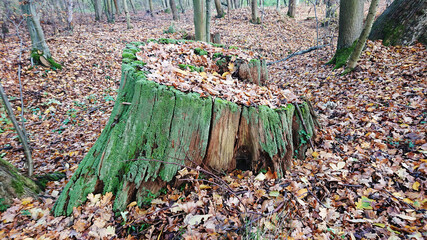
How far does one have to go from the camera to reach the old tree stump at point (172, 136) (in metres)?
2.34

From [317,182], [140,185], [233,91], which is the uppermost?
[233,91]

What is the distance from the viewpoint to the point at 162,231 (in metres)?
2.15

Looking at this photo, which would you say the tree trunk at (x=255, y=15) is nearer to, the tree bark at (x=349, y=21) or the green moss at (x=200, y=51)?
the tree bark at (x=349, y=21)

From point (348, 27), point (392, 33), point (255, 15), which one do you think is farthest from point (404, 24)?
point (255, 15)

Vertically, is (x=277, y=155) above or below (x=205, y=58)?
below

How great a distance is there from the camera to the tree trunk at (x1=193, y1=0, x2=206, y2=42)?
25.3 ft

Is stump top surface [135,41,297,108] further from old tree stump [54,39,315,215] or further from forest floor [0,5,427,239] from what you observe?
forest floor [0,5,427,239]

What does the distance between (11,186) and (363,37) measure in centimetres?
768

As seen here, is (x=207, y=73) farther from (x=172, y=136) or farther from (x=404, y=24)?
(x=404, y=24)

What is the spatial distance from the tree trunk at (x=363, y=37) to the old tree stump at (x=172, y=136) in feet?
13.7

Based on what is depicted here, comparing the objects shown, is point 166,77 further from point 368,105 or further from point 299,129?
point 368,105

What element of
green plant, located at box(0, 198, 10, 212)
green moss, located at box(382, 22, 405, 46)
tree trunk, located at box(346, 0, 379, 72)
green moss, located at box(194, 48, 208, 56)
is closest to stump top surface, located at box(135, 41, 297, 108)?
green moss, located at box(194, 48, 208, 56)

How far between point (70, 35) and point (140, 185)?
1347cm

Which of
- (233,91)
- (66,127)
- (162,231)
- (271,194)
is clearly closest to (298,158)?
(271,194)
